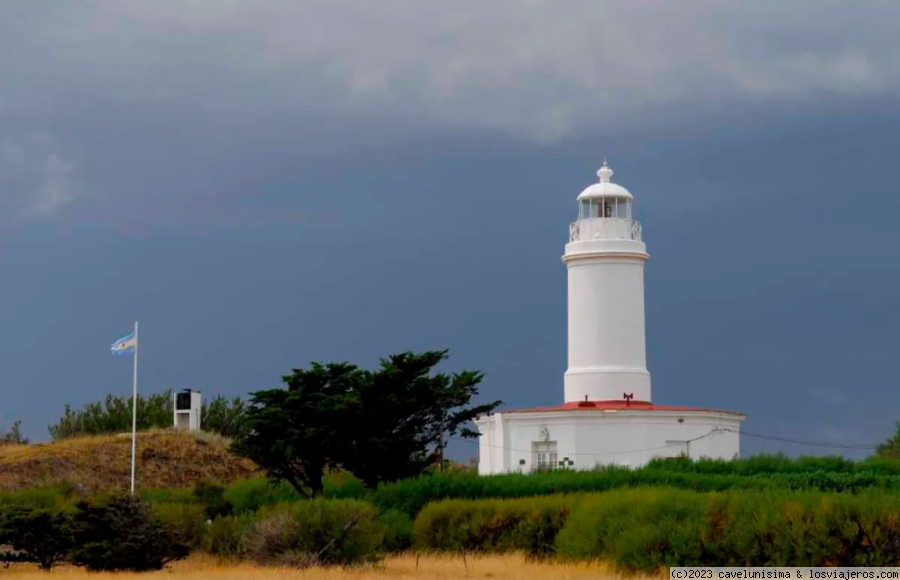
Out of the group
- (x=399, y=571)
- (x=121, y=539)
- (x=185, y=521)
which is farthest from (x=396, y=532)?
(x=121, y=539)

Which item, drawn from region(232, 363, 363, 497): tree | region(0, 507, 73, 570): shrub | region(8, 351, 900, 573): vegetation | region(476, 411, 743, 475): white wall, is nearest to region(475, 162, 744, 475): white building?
region(476, 411, 743, 475): white wall

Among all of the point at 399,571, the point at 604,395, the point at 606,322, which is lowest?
the point at 399,571

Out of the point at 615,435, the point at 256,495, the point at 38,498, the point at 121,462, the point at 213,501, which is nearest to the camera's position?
the point at 38,498

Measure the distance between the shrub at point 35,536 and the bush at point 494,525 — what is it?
6.34 metres

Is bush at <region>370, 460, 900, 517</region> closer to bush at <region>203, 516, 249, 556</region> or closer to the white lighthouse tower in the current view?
bush at <region>203, 516, 249, 556</region>

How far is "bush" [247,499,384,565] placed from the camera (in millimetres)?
21234

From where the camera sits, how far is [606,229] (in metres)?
38.6

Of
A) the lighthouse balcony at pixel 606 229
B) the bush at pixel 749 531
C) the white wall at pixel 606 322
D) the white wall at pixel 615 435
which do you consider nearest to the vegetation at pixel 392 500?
the bush at pixel 749 531

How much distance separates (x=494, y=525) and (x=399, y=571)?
382 cm

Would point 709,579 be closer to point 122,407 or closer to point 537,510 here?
point 537,510

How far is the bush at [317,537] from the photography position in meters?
21.2

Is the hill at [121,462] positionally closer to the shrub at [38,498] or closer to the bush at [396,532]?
the shrub at [38,498]

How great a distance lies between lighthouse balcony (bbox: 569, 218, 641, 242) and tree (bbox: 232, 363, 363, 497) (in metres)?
10.0

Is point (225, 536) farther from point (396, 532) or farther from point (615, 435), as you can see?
point (615, 435)
